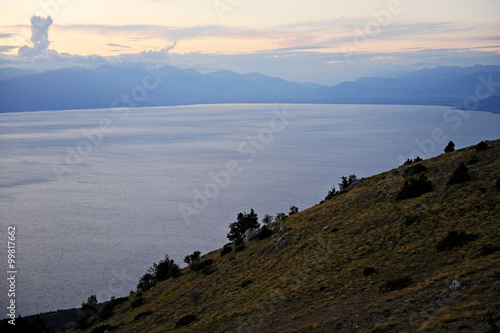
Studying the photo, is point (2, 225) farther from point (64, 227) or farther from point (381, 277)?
point (381, 277)

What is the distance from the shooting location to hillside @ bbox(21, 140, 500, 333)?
18344 millimetres

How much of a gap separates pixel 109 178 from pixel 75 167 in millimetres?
40367

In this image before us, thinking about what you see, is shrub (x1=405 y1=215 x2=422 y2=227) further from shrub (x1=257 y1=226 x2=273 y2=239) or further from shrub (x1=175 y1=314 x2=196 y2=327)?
shrub (x1=175 y1=314 x2=196 y2=327)

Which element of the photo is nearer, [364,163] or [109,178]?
[109,178]

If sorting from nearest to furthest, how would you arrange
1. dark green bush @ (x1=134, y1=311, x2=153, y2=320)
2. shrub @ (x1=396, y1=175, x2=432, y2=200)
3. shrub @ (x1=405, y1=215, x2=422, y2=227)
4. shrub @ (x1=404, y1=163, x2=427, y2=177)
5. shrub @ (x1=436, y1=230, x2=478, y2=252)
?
shrub @ (x1=436, y1=230, x2=478, y2=252) < shrub @ (x1=405, y1=215, x2=422, y2=227) < dark green bush @ (x1=134, y1=311, x2=153, y2=320) < shrub @ (x1=396, y1=175, x2=432, y2=200) < shrub @ (x1=404, y1=163, x2=427, y2=177)

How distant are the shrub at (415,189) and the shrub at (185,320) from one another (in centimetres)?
2012

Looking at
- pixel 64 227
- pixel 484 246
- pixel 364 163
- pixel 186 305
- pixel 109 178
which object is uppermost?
pixel 109 178

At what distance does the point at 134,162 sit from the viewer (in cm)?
19238

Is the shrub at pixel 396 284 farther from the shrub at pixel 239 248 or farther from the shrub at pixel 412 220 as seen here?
the shrub at pixel 239 248

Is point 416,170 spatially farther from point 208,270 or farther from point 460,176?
point 208,270

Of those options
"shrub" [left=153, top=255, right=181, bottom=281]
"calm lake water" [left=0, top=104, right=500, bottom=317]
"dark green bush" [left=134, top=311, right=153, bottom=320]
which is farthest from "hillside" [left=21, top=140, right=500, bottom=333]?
"calm lake water" [left=0, top=104, right=500, bottom=317]

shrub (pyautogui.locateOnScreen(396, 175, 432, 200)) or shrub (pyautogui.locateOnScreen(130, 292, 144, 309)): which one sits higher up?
shrub (pyautogui.locateOnScreen(396, 175, 432, 200))

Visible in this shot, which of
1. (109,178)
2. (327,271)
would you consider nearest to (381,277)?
(327,271)

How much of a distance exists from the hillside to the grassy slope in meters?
0.08
